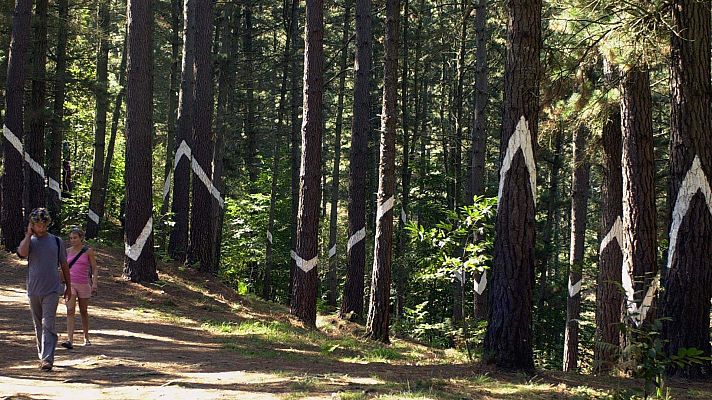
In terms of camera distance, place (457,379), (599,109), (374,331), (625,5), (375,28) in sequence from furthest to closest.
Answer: (375,28), (374,331), (599,109), (625,5), (457,379)

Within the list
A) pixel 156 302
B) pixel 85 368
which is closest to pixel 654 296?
pixel 85 368

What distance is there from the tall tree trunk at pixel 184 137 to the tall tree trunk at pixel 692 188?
14308 mm

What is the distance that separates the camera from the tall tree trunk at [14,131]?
58.5 ft

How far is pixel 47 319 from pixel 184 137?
1273 centimetres

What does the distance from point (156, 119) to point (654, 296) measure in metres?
31.4

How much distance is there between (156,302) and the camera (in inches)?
613

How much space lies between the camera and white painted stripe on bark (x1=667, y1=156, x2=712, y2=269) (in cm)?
951

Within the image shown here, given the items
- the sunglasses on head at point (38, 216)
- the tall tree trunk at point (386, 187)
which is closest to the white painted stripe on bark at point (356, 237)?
the tall tree trunk at point (386, 187)

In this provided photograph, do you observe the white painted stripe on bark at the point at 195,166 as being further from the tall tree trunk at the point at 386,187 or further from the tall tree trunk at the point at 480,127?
the tall tree trunk at the point at 480,127

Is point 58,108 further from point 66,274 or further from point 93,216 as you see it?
point 66,274

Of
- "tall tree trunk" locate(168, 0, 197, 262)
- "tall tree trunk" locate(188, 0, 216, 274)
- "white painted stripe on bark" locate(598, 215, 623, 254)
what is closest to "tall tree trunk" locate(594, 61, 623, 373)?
"white painted stripe on bark" locate(598, 215, 623, 254)

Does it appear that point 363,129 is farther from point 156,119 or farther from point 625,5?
point 156,119

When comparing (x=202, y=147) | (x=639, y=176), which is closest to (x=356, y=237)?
(x=202, y=147)

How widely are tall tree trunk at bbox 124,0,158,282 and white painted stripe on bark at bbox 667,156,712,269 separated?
11.2 m
